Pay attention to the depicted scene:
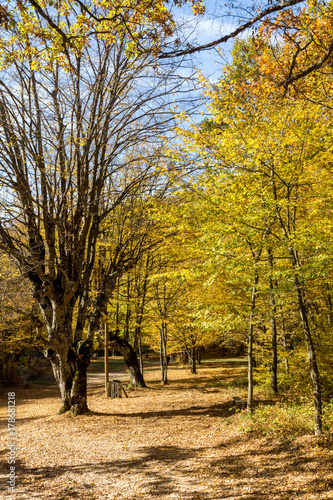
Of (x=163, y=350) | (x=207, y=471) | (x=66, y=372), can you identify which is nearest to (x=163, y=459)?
(x=207, y=471)

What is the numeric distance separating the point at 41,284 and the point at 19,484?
4567 millimetres

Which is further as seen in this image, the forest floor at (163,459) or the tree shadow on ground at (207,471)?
the forest floor at (163,459)

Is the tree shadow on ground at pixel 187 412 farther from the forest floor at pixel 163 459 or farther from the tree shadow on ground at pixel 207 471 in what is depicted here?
the tree shadow on ground at pixel 207 471

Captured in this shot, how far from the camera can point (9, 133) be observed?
7633 mm

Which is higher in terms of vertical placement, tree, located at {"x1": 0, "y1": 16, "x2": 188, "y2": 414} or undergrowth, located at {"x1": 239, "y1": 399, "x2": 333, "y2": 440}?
tree, located at {"x1": 0, "y1": 16, "x2": 188, "y2": 414}

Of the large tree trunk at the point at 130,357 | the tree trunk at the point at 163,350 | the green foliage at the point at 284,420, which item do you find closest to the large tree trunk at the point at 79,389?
the green foliage at the point at 284,420

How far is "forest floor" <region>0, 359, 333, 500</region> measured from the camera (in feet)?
15.9

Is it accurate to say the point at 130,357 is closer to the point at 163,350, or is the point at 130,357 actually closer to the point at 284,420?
the point at 163,350

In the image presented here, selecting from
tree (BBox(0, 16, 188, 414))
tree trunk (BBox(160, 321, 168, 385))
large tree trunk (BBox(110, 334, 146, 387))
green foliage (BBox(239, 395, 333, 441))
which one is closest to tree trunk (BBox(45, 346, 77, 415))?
tree (BBox(0, 16, 188, 414))

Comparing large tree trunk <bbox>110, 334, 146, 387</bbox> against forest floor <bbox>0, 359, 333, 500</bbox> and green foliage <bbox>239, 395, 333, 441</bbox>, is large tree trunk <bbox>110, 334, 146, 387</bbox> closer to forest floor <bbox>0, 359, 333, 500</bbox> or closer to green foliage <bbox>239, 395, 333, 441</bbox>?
forest floor <bbox>0, 359, 333, 500</bbox>

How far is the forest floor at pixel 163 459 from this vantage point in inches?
191

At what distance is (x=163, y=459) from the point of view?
6.18m

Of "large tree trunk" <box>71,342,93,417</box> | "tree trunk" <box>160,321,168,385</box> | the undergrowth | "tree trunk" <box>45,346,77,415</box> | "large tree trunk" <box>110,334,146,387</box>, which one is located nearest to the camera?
the undergrowth

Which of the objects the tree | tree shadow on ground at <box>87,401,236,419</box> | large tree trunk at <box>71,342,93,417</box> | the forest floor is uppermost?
the tree
